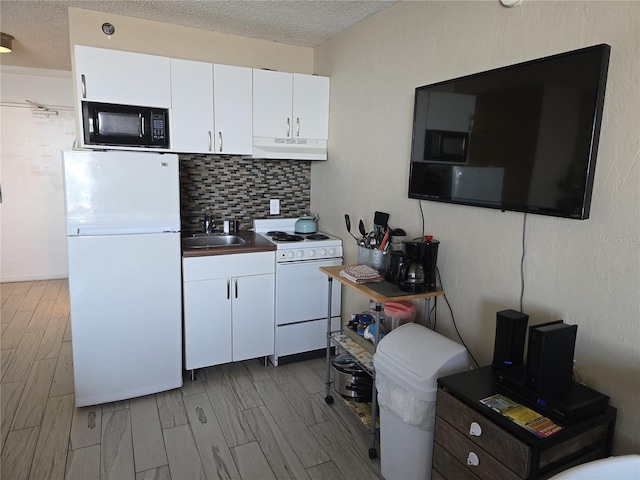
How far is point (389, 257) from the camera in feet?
7.83

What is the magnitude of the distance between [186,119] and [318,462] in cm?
229

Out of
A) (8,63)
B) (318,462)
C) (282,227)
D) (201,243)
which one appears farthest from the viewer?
(8,63)

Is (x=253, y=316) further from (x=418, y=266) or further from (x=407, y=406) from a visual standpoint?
(x=407, y=406)

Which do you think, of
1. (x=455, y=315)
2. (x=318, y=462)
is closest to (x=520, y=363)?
(x=455, y=315)

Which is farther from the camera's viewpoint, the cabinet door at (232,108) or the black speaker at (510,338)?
the cabinet door at (232,108)

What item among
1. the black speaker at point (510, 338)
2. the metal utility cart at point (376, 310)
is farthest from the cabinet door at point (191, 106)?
the black speaker at point (510, 338)

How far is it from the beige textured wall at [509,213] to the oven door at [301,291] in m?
0.24

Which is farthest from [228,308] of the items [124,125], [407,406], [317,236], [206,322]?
[407,406]

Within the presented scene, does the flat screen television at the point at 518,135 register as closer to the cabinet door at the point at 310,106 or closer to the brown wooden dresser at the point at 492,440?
the brown wooden dresser at the point at 492,440

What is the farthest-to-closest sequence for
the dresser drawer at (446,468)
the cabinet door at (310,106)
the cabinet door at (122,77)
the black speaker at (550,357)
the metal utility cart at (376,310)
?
1. the cabinet door at (310,106)
2. the cabinet door at (122,77)
3. the metal utility cart at (376,310)
4. the dresser drawer at (446,468)
5. the black speaker at (550,357)

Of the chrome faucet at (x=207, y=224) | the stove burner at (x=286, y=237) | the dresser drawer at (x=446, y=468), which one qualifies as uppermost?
the chrome faucet at (x=207, y=224)

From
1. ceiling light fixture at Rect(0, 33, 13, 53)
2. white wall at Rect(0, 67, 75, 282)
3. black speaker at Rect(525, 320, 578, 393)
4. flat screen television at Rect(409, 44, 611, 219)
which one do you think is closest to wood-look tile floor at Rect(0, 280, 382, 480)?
black speaker at Rect(525, 320, 578, 393)

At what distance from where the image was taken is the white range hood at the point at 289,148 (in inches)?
124

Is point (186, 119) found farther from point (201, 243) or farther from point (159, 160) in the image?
point (201, 243)
